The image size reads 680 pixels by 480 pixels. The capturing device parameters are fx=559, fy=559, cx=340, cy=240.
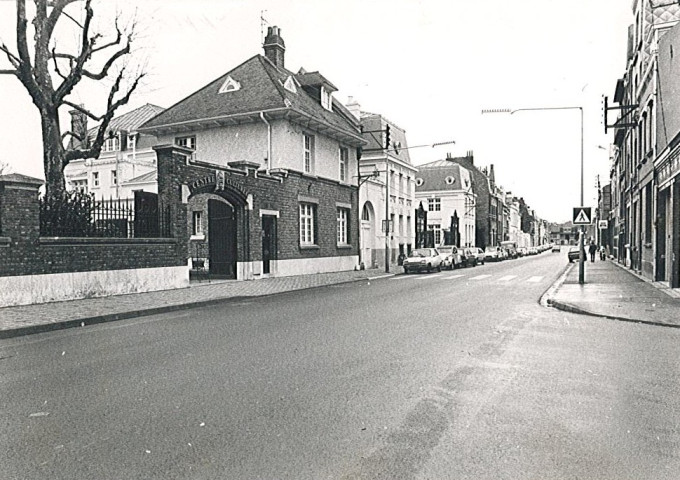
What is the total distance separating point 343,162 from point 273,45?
7892mm

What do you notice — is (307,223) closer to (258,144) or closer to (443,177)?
(258,144)

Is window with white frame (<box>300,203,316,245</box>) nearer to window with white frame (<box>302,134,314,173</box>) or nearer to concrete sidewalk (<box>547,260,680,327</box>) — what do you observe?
window with white frame (<box>302,134,314,173</box>)

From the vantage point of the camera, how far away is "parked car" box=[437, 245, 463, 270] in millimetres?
34256

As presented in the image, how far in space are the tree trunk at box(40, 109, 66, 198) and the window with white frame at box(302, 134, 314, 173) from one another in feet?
34.9

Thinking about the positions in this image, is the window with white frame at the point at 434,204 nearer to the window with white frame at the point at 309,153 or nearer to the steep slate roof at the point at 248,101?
the steep slate roof at the point at 248,101

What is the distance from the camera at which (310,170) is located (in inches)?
1051

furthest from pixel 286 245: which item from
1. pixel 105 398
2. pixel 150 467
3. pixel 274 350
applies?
pixel 150 467

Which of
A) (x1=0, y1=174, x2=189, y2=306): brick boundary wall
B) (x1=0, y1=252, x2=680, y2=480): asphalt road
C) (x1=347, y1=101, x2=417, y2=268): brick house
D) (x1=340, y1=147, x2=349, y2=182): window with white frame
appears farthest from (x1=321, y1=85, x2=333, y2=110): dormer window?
(x1=0, y1=252, x2=680, y2=480): asphalt road

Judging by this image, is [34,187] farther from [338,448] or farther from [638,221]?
[638,221]

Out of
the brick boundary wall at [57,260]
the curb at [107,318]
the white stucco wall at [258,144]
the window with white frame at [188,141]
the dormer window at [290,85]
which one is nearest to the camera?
the curb at [107,318]

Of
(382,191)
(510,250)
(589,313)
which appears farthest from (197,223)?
(510,250)

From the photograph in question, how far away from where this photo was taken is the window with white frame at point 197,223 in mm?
27938

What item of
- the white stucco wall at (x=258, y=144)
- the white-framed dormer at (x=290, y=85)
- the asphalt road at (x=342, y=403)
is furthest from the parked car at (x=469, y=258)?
the asphalt road at (x=342, y=403)

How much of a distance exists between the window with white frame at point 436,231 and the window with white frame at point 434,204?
6.68 ft
